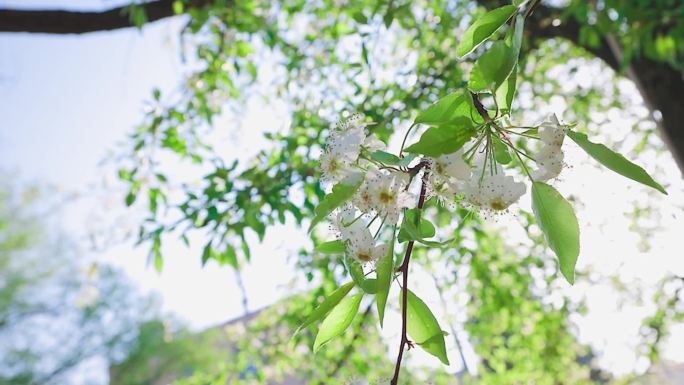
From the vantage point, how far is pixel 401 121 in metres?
1.42

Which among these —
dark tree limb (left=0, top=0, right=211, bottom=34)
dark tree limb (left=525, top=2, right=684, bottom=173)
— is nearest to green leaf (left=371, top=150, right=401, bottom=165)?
dark tree limb (left=0, top=0, right=211, bottom=34)

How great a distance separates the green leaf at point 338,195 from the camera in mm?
354

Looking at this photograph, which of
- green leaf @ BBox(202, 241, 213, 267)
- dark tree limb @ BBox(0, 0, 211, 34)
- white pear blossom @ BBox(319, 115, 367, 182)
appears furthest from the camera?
dark tree limb @ BBox(0, 0, 211, 34)

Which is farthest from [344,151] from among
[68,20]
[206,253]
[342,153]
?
[68,20]

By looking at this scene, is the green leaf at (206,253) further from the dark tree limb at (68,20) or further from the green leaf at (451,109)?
the green leaf at (451,109)

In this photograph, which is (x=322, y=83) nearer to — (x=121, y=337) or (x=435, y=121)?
(x=435, y=121)

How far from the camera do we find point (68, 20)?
1704mm

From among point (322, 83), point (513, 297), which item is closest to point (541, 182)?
point (322, 83)

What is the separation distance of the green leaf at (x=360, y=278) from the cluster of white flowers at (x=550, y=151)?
0.12 metres

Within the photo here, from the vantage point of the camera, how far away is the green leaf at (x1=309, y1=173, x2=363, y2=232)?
0.35 meters

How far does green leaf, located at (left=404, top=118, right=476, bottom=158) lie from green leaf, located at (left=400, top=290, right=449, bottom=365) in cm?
11

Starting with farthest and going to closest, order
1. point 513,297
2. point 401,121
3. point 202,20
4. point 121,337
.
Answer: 1. point 121,337
2. point 513,297
3. point 202,20
4. point 401,121

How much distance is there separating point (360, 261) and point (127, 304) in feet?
34.2

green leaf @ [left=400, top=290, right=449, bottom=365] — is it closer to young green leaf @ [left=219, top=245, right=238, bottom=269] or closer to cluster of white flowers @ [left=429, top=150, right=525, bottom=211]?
cluster of white flowers @ [left=429, top=150, right=525, bottom=211]
